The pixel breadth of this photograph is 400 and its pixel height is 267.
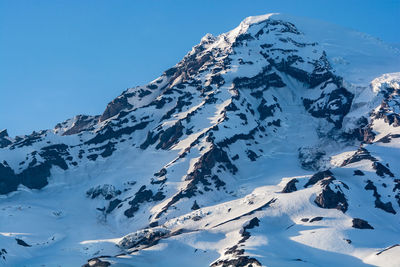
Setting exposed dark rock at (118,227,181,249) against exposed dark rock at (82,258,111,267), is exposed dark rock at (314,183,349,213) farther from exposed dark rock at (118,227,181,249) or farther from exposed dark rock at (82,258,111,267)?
exposed dark rock at (82,258,111,267)

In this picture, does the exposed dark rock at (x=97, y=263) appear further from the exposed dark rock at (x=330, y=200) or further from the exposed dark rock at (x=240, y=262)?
the exposed dark rock at (x=330, y=200)

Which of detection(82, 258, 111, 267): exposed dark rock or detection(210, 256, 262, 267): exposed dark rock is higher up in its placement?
detection(82, 258, 111, 267): exposed dark rock

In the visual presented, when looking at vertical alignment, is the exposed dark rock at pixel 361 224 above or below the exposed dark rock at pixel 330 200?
below

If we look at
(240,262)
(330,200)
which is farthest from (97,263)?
(330,200)

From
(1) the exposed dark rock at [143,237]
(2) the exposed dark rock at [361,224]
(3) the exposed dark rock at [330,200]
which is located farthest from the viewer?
(3) the exposed dark rock at [330,200]

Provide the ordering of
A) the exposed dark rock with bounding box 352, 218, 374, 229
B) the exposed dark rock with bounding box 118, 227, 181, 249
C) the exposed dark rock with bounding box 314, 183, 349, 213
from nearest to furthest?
the exposed dark rock with bounding box 352, 218, 374, 229
the exposed dark rock with bounding box 118, 227, 181, 249
the exposed dark rock with bounding box 314, 183, 349, 213

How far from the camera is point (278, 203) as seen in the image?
655ft

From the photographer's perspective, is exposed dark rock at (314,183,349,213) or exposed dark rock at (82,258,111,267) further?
exposed dark rock at (314,183,349,213)

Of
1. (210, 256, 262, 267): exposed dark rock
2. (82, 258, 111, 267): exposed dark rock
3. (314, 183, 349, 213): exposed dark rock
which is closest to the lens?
(210, 256, 262, 267): exposed dark rock

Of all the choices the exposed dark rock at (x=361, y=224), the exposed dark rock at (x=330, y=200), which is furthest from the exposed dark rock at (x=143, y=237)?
the exposed dark rock at (x=361, y=224)

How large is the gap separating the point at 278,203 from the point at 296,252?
32.7 m

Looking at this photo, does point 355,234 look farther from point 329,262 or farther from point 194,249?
point 194,249

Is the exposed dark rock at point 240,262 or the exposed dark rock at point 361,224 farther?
the exposed dark rock at point 361,224

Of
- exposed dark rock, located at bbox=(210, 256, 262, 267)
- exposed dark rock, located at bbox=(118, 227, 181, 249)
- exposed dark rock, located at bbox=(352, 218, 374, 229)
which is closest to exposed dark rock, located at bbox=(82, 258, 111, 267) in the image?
exposed dark rock, located at bbox=(118, 227, 181, 249)
